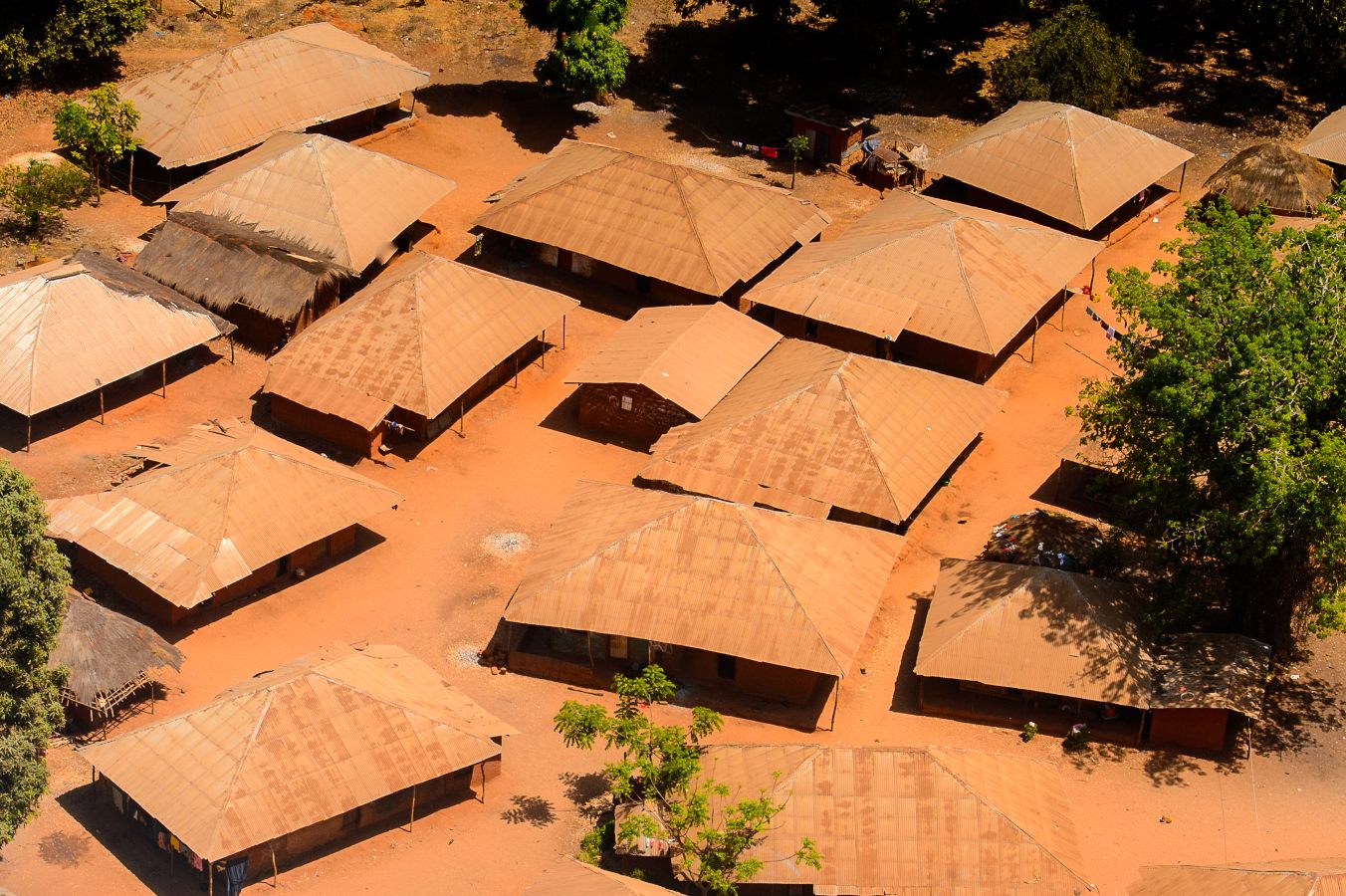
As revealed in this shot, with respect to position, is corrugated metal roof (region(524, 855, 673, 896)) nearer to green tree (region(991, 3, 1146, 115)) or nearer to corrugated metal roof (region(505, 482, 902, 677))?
corrugated metal roof (region(505, 482, 902, 677))

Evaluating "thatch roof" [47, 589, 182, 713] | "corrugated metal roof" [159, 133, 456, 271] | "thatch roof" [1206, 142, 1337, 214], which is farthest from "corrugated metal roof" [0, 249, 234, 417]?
"thatch roof" [1206, 142, 1337, 214]

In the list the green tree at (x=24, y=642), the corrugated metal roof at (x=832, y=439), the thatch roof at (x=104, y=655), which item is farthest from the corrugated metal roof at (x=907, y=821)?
the green tree at (x=24, y=642)

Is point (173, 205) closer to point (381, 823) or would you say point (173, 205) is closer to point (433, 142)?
point (433, 142)

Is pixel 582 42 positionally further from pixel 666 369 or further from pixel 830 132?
pixel 666 369

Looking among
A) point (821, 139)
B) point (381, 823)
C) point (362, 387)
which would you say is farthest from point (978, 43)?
point (381, 823)

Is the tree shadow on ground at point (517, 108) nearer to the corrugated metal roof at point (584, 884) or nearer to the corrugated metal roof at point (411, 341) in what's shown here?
the corrugated metal roof at point (411, 341)
